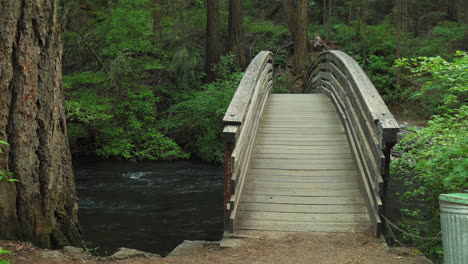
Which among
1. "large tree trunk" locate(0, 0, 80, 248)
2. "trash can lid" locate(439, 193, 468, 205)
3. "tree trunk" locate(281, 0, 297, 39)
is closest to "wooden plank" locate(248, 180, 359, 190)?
"large tree trunk" locate(0, 0, 80, 248)

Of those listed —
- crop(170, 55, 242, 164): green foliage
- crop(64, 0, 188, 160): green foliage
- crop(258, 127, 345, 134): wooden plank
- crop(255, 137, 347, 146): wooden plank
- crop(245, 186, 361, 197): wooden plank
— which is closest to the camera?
crop(245, 186, 361, 197): wooden plank

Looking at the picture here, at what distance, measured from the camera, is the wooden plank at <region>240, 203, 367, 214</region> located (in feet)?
18.8

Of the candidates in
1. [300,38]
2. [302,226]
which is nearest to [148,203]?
[302,226]

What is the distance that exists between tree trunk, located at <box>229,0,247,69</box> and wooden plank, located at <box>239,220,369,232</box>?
14.1m

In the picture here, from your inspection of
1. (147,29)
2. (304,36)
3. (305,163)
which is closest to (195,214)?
(305,163)

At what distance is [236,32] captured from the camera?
19.2 meters

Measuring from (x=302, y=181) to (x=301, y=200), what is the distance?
0.47 metres

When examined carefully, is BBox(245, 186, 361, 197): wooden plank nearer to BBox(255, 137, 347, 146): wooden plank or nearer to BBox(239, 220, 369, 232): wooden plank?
BBox(239, 220, 369, 232): wooden plank

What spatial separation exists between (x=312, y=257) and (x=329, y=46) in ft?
58.1

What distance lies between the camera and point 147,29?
52.9ft

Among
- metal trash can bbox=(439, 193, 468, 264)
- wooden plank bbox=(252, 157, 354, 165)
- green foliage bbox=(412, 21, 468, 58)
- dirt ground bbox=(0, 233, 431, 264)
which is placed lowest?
dirt ground bbox=(0, 233, 431, 264)

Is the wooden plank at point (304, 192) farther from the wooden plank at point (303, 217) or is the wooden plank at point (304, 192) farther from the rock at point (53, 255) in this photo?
the rock at point (53, 255)

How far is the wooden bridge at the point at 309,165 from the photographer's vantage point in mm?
5379

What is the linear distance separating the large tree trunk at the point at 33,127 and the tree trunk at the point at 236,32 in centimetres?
1433
